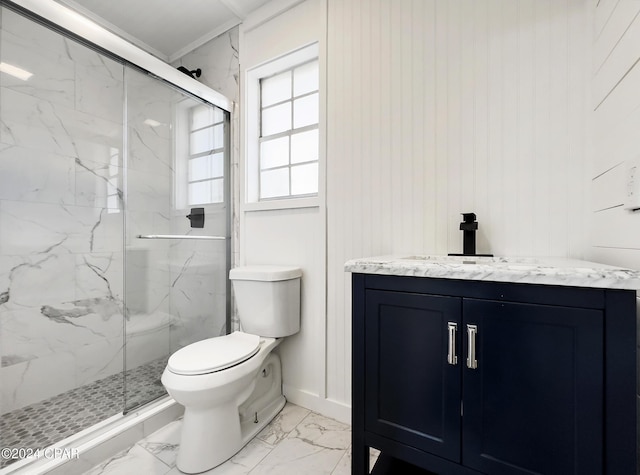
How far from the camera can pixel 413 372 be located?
36.2 inches

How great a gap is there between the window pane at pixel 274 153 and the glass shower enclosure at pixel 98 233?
0.26m

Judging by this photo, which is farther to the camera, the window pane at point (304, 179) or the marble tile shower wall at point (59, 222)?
the window pane at point (304, 179)

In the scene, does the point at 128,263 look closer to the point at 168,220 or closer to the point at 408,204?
the point at 168,220

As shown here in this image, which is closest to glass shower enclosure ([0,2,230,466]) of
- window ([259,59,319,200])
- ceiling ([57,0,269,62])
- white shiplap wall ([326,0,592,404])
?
window ([259,59,319,200])

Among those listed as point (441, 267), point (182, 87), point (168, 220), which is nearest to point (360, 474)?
point (441, 267)

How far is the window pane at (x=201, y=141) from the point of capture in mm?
1948

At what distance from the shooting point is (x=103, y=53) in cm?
145

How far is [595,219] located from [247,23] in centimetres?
229

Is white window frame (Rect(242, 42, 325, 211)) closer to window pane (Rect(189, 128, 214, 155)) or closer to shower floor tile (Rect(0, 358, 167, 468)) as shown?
window pane (Rect(189, 128, 214, 155))

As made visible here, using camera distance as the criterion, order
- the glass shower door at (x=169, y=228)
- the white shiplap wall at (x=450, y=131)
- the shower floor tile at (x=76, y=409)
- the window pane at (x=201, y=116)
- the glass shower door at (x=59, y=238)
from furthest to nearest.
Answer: the window pane at (x=201, y=116) < the glass shower door at (x=169, y=228) < the glass shower door at (x=59, y=238) < the shower floor tile at (x=76, y=409) < the white shiplap wall at (x=450, y=131)

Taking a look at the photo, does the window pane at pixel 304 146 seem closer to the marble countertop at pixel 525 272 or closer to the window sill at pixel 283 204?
the window sill at pixel 283 204

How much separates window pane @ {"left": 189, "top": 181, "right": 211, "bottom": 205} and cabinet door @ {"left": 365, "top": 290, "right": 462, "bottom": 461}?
1471 millimetres

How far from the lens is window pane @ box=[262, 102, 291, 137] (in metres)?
1.99

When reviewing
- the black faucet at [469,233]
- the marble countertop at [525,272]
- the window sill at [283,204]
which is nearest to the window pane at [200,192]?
the window sill at [283,204]
